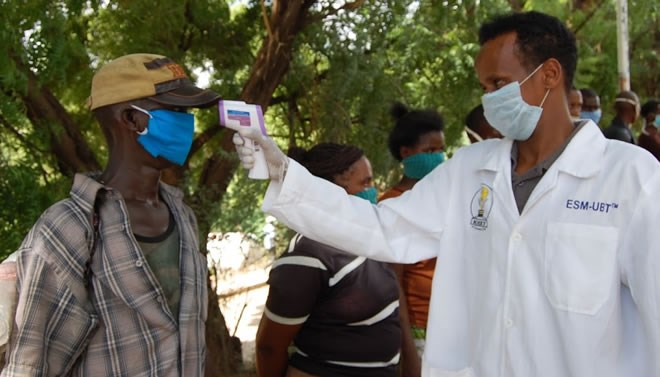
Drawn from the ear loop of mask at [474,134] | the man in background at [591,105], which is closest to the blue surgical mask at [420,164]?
the ear loop of mask at [474,134]

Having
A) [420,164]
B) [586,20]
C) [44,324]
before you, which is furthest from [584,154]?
[586,20]

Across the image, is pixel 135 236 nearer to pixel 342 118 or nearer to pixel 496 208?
pixel 496 208

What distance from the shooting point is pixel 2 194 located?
116 inches

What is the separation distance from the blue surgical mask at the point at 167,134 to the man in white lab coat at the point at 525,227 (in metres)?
0.34

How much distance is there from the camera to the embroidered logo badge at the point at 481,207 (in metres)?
2.02

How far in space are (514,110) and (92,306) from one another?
4.34 feet

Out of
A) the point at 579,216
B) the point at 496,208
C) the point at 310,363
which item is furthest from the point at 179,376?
the point at 579,216

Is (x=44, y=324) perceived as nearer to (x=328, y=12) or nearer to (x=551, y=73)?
(x=551, y=73)

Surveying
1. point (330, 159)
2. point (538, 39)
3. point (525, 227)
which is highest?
point (538, 39)

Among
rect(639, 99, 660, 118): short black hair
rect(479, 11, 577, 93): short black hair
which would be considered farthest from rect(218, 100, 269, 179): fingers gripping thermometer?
rect(639, 99, 660, 118): short black hair

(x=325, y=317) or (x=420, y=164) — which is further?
(x=420, y=164)

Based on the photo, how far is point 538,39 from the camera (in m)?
2.07

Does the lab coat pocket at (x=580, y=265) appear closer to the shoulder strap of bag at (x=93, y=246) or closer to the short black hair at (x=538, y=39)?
the short black hair at (x=538, y=39)

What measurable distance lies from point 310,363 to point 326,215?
3.06ft
